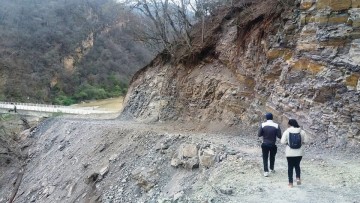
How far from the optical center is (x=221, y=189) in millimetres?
7023

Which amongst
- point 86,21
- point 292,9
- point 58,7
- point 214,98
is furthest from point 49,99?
point 292,9

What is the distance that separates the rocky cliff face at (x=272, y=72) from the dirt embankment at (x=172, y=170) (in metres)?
0.90

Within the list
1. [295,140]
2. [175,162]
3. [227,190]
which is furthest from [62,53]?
[295,140]

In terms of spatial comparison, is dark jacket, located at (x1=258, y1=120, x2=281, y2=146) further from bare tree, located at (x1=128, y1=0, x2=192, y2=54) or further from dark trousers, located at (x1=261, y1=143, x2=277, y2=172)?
bare tree, located at (x1=128, y1=0, x2=192, y2=54)

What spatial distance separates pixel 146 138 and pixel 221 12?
743 cm

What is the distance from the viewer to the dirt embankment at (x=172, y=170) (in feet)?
22.3

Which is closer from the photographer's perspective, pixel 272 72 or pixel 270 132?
pixel 270 132

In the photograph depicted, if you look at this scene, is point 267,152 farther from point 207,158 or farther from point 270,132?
point 207,158

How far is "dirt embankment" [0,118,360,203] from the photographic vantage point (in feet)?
22.3

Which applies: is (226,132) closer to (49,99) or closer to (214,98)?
(214,98)

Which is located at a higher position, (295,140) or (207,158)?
(295,140)

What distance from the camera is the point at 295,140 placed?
21.2 feet

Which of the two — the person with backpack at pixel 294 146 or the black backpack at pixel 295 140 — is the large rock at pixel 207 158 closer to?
the person with backpack at pixel 294 146

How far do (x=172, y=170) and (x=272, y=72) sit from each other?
4844 mm
